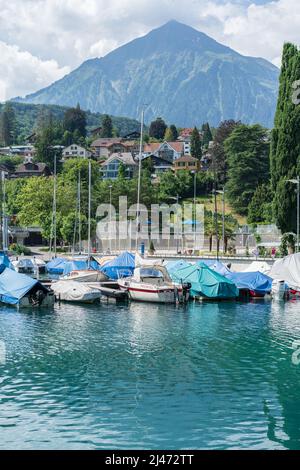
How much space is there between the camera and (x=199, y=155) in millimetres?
164625

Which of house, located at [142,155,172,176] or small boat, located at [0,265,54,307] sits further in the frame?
house, located at [142,155,172,176]

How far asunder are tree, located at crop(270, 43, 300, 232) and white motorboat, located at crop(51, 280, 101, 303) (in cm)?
2858

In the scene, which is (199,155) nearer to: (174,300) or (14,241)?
→ (14,241)

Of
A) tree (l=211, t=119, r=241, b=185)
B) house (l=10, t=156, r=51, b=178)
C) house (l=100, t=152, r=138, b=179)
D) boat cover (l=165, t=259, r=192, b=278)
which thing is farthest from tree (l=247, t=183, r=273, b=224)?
house (l=10, t=156, r=51, b=178)

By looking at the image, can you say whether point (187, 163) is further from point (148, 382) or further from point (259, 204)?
point (148, 382)

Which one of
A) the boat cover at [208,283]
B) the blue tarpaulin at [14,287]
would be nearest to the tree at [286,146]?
the boat cover at [208,283]

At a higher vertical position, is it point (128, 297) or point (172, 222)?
point (172, 222)

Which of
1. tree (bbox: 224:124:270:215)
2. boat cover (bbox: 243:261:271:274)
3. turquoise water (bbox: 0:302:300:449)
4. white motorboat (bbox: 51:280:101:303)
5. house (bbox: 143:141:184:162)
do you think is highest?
house (bbox: 143:141:184:162)

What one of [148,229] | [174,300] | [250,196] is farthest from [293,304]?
[250,196]

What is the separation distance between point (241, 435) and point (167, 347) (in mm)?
12409

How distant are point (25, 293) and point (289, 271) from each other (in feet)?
68.3

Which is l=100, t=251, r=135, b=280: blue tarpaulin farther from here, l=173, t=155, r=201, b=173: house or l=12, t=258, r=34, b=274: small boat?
l=173, t=155, r=201, b=173: house

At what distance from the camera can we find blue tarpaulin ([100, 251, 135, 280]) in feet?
178

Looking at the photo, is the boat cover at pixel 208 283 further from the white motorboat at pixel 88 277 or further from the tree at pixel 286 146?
the tree at pixel 286 146
